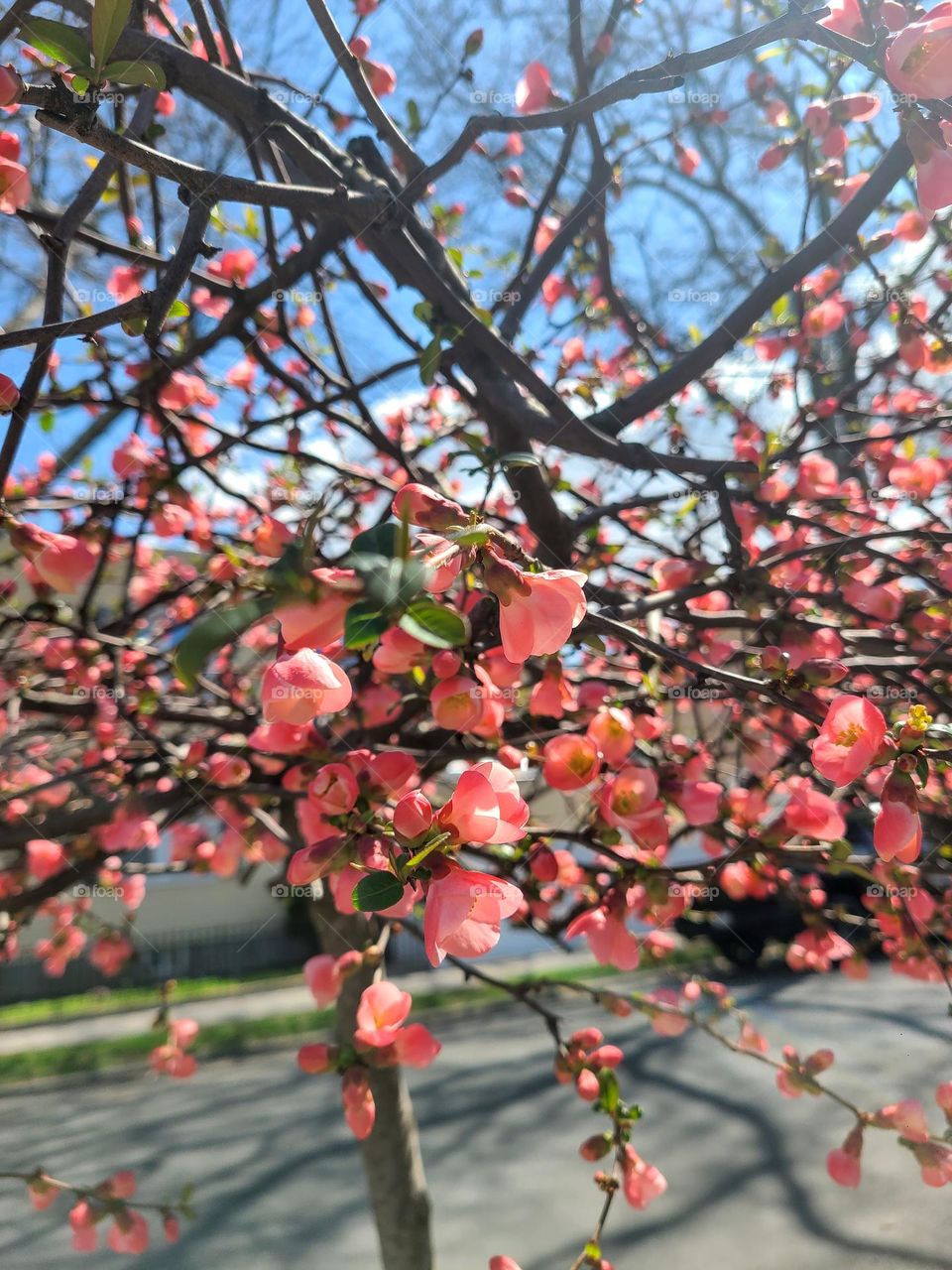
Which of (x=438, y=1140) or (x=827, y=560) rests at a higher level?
(x=827, y=560)

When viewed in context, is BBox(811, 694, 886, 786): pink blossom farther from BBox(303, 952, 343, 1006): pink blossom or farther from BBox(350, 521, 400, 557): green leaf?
BBox(303, 952, 343, 1006): pink blossom

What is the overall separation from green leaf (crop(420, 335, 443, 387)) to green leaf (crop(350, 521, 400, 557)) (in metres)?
0.49

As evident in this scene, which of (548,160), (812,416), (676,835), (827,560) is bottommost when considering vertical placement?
(676,835)

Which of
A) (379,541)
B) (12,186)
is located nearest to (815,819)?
(379,541)

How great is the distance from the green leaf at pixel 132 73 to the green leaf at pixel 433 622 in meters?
0.54

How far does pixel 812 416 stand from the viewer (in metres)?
1.72

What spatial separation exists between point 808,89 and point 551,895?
5.67 ft

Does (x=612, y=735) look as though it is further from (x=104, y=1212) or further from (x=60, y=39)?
(x=104, y=1212)

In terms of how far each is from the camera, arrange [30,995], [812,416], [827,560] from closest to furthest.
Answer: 1. [827,560]
2. [812,416]
3. [30,995]

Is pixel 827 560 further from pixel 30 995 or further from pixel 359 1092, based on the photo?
pixel 30 995

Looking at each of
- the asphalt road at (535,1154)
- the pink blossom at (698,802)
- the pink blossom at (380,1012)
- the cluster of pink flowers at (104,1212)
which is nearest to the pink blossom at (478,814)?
the pink blossom at (380,1012)

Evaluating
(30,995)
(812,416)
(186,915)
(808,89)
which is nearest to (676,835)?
(812,416)

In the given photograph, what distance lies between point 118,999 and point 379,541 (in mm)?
7355

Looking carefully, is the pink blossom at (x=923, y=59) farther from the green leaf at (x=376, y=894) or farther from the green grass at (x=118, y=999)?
the green grass at (x=118, y=999)
